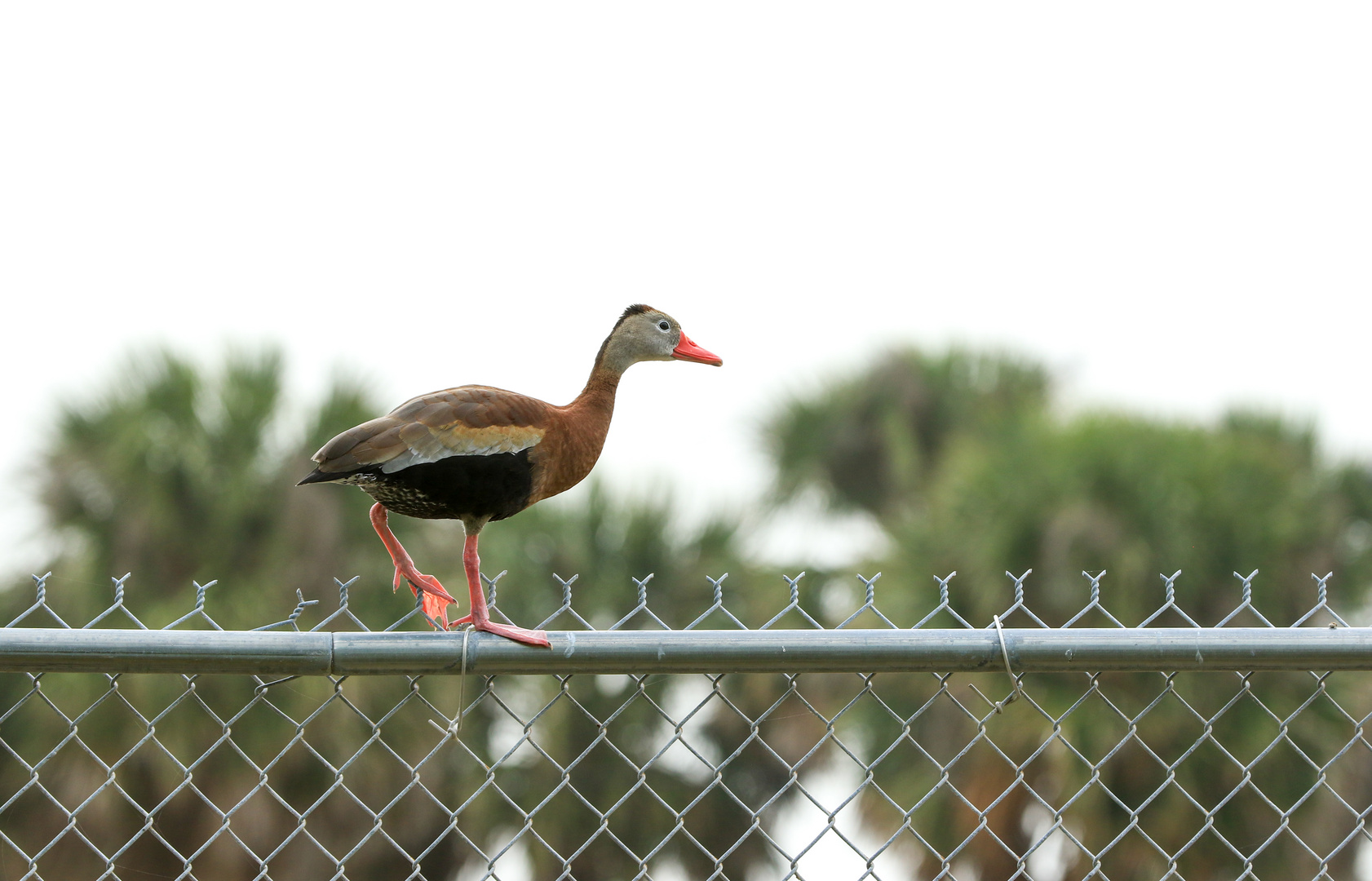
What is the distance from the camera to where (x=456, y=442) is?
90.8 inches

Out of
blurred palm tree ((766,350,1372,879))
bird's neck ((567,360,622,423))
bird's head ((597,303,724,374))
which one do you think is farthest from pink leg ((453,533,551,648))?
blurred palm tree ((766,350,1372,879))

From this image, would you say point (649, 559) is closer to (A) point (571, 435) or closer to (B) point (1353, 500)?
(B) point (1353, 500)

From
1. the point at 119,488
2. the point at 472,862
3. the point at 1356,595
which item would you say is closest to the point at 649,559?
the point at 472,862

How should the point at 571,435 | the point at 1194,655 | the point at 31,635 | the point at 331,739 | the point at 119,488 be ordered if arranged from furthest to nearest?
the point at 119,488 < the point at 331,739 < the point at 571,435 < the point at 1194,655 < the point at 31,635

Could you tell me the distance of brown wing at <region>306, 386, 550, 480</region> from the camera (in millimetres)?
2201

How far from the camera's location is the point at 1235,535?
1003 centimetres

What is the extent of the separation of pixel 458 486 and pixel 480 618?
250mm

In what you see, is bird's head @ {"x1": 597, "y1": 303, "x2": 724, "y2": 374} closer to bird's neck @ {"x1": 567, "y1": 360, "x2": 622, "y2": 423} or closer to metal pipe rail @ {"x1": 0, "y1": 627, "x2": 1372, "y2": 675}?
bird's neck @ {"x1": 567, "y1": 360, "x2": 622, "y2": 423}

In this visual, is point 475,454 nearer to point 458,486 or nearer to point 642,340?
point 458,486

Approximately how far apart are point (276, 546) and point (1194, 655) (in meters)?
9.09

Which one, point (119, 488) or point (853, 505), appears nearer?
point (119, 488)

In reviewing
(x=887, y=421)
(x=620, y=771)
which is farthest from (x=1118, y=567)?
(x=887, y=421)

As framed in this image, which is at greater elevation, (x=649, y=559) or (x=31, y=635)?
(x=31, y=635)

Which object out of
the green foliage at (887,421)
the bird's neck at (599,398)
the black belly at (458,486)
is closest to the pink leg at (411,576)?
the black belly at (458,486)
